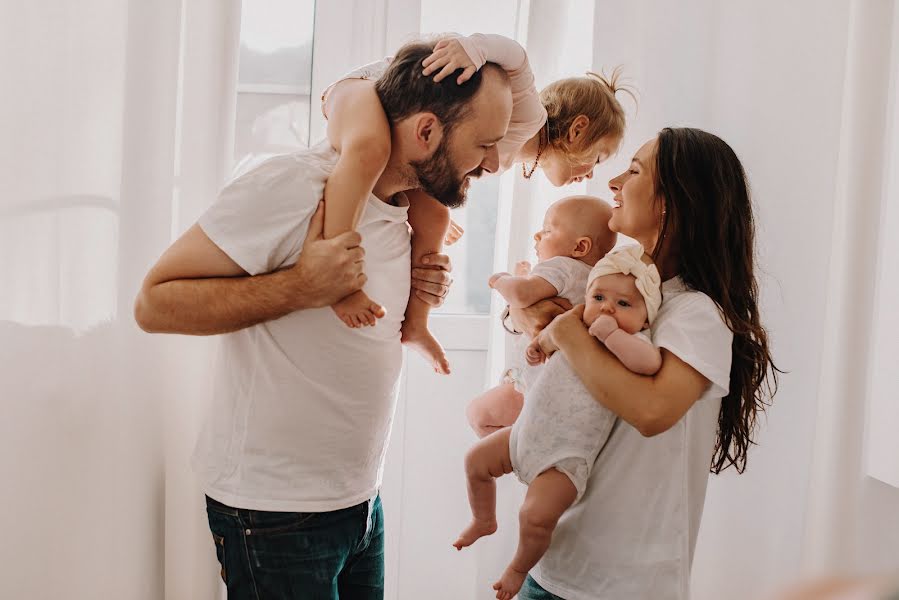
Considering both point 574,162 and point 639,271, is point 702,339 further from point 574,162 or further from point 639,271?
point 574,162

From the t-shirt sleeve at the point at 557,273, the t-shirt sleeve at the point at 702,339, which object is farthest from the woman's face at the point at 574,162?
the t-shirt sleeve at the point at 702,339

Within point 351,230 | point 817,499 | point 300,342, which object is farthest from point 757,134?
point 300,342

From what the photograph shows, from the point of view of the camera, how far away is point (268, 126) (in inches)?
88.4

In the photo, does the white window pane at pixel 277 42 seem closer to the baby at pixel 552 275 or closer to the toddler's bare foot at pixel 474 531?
the baby at pixel 552 275

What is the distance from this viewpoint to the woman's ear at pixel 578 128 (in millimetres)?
1785

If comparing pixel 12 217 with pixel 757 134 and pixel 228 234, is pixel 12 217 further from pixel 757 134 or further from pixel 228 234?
Result: pixel 757 134

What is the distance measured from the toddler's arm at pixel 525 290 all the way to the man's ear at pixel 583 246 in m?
Result: 0.12

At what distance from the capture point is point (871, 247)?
1.33 metres

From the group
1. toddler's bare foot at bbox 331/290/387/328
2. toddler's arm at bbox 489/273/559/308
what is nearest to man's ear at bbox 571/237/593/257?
toddler's arm at bbox 489/273/559/308

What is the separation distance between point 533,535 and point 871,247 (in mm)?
766

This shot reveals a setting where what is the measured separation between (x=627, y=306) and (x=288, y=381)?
0.60 m

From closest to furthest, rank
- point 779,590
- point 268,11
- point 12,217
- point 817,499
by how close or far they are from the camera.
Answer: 1. point 779,590
2. point 12,217
3. point 817,499
4. point 268,11

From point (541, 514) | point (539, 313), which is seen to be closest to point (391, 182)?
point (539, 313)

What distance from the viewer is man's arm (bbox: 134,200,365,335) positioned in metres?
1.23
